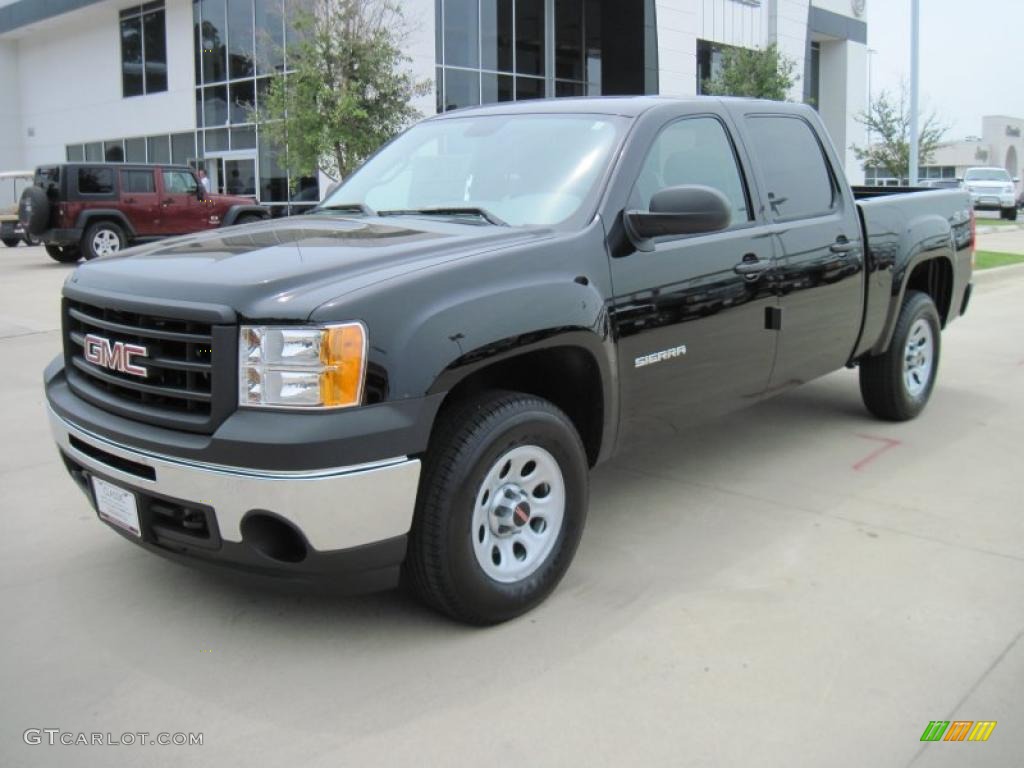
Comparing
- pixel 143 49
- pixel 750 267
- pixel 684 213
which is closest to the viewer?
pixel 684 213

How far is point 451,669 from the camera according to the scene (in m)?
3.15

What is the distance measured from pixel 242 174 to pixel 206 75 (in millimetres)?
3591

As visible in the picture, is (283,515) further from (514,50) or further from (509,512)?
(514,50)

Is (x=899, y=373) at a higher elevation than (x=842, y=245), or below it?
below

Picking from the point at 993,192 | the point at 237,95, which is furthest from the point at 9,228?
the point at 993,192

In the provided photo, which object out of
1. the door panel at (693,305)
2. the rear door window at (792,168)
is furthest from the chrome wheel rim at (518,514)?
the rear door window at (792,168)

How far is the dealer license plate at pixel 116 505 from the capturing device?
321 cm

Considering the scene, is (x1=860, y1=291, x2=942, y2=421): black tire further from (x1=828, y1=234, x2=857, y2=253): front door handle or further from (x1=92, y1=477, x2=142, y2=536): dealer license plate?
(x1=92, y1=477, x2=142, y2=536): dealer license plate

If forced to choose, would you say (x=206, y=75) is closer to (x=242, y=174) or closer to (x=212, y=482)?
(x=242, y=174)

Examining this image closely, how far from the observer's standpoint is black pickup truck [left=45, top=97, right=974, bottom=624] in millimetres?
2898

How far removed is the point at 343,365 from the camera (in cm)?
287

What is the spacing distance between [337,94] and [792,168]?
1283cm

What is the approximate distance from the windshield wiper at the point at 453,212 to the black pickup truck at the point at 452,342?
13mm

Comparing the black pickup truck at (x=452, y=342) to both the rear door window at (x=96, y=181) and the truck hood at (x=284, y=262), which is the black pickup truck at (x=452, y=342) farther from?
the rear door window at (x=96, y=181)
